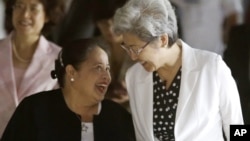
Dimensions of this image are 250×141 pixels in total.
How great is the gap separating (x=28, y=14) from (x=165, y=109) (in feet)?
1.64

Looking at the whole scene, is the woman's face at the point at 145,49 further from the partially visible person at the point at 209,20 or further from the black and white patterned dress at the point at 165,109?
the partially visible person at the point at 209,20

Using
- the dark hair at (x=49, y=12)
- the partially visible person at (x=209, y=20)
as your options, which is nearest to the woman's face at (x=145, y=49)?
the partially visible person at (x=209, y=20)

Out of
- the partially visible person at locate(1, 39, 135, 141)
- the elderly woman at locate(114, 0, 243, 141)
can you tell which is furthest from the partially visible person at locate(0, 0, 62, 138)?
the elderly woman at locate(114, 0, 243, 141)

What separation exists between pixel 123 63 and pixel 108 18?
142 mm

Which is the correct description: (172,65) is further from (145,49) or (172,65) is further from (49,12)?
(49,12)

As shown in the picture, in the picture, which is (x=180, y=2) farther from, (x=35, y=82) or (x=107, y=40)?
(x=35, y=82)

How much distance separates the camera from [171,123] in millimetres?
1309

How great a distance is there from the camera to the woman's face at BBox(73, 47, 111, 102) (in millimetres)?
1334

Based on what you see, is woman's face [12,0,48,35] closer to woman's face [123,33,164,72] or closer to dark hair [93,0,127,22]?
dark hair [93,0,127,22]

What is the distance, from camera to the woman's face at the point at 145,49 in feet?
4.06

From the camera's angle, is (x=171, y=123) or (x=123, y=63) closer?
(x=171, y=123)

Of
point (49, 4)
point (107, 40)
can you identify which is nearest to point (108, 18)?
point (107, 40)

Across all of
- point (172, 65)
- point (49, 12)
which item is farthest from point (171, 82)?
point (49, 12)

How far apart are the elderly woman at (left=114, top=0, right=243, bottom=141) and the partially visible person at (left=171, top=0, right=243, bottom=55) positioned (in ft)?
0.45
